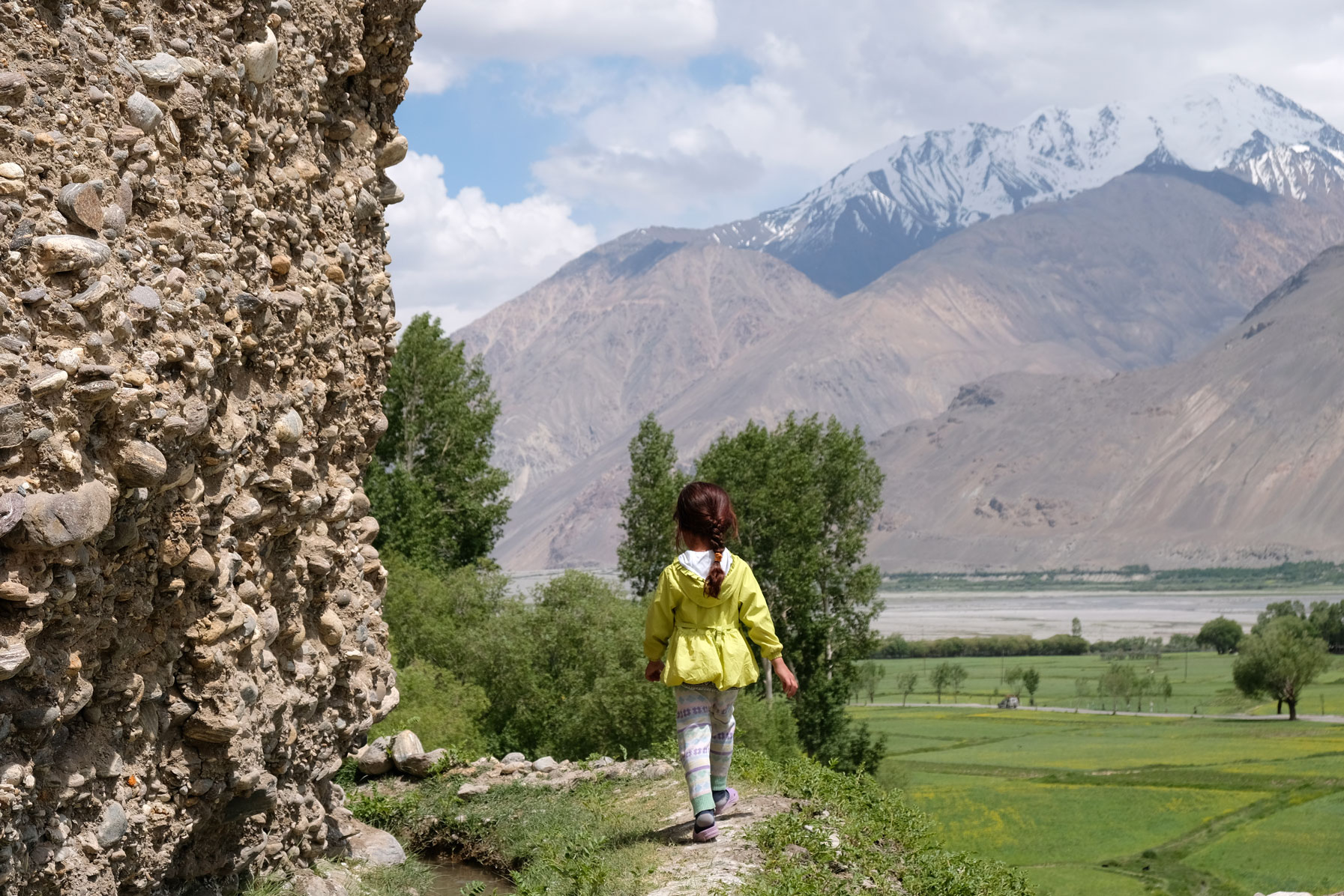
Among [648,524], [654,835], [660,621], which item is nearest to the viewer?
[660,621]

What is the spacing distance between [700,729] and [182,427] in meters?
3.81

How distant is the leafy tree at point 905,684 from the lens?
4229 inches

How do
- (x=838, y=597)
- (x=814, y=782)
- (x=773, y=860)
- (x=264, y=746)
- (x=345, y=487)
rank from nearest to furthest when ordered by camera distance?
(x=264, y=746) → (x=773, y=860) → (x=345, y=487) → (x=814, y=782) → (x=838, y=597)

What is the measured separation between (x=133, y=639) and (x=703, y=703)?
137 inches

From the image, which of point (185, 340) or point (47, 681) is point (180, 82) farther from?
point (47, 681)

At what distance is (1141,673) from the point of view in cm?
10875

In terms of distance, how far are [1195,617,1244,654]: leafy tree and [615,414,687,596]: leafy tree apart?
320 ft

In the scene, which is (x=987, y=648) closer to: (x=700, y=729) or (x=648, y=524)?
(x=648, y=524)

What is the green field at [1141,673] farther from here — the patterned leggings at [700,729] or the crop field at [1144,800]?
the patterned leggings at [700,729]

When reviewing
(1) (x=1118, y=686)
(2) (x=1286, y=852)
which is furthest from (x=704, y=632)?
(1) (x=1118, y=686)

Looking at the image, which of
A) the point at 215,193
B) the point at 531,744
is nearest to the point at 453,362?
the point at 531,744

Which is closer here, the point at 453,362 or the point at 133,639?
the point at 133,639

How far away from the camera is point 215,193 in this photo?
18.9ft

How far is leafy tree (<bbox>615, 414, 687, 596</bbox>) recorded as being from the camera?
44.1m
